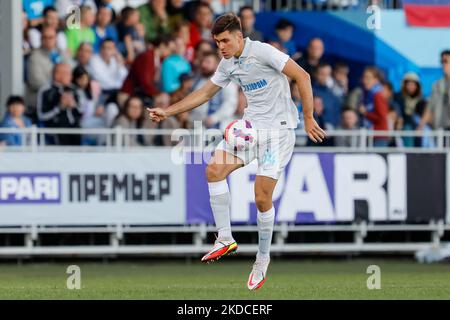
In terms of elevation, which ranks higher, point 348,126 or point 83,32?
point 83,32

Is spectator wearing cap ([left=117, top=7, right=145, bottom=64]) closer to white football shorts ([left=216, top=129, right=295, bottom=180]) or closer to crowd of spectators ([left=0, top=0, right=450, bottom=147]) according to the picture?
crowd of spectators ([left=0, top=0, right=450, bottom=147])

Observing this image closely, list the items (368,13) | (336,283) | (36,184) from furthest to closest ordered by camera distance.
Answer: (368,13) → (36,184) → (336,283)

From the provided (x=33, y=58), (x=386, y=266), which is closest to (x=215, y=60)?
(x=33, y=58)

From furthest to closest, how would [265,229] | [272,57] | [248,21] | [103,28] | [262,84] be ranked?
[248,21] → [103,28] → [265,229] → [262,84] → [272,57]

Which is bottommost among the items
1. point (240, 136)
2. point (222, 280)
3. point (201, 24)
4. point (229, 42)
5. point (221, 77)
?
point (222, 280)

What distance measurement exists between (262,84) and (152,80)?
778cm

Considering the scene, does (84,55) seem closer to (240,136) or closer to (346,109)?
(346,109)

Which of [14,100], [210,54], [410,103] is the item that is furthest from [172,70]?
[410,103]

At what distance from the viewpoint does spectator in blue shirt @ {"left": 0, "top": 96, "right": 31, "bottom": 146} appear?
19703mm

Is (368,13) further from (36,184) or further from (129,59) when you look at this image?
(36,184)

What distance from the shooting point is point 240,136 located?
44.7 ft

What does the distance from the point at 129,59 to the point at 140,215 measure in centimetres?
313

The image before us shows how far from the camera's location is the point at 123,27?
22.0m

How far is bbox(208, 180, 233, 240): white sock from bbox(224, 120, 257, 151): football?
432mm
